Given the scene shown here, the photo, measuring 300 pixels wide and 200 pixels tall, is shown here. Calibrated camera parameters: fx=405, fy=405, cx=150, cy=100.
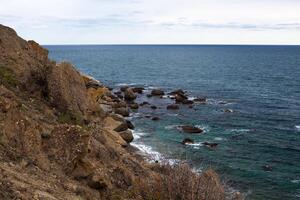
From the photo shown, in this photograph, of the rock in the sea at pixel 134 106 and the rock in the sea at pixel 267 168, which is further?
the rock in the sea at pixel 134 106

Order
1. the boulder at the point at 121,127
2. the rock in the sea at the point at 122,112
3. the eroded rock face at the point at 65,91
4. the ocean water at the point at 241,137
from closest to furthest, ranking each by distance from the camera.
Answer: the eroded rock face at the point at 65,91, the ocean water at the point at 241,137, the boulder at the point at 121,127, the rock in the sea at the point at 122,112

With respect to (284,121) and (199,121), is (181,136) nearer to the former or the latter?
(199,121)

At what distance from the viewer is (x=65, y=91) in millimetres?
25859

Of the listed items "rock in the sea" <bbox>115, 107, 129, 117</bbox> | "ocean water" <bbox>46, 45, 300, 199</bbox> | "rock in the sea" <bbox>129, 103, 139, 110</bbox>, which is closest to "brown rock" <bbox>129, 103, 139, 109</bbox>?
"rock in the sea" <bbox>129, 103, 139, 110</bbox>

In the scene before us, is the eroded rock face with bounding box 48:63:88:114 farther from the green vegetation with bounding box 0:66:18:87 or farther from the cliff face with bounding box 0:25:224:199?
the green vegetation with bounding box 0:66:18:87

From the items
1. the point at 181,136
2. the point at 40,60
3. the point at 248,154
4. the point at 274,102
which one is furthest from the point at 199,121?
the point at 40,60

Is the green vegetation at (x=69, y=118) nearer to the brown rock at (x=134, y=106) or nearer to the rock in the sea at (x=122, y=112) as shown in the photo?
the rock in the sea at (x=122, y=112)

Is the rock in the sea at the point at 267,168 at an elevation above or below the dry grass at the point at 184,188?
below

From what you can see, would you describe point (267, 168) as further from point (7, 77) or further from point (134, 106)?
point (134, 106)

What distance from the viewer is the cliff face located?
14273 millimetres

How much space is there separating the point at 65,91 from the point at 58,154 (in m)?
8.72

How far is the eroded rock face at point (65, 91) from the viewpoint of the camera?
25344mm

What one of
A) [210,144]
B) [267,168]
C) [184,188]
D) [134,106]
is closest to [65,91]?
[184,188]

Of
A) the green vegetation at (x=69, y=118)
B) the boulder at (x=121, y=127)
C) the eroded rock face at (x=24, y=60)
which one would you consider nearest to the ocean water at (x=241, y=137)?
the boulder at (x=121, y=127)
